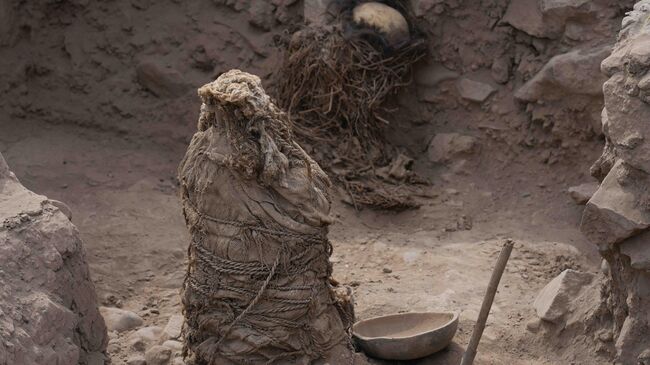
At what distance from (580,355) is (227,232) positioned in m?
2.10

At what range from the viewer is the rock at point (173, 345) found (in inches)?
211

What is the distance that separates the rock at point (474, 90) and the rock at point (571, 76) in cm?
41

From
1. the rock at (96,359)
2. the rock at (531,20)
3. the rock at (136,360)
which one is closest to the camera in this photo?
the rock at (96,359)

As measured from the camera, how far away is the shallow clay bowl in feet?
17.3

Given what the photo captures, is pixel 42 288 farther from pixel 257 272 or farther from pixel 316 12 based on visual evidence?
pixel 316 12

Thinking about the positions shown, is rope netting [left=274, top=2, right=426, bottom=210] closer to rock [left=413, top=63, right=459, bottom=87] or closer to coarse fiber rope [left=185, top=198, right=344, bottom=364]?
rock [left=413, top=63, right=459, bottom=87]

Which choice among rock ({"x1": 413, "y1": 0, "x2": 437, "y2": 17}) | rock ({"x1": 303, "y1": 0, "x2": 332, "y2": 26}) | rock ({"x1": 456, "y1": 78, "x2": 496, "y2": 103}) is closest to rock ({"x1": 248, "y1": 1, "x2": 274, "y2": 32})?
rock ({"x1": 303, "y1": 0, "x2": 332, "y2": 26})

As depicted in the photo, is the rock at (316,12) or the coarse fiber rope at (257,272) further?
the rock at (316,12)

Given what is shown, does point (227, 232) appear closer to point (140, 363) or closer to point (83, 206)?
point (140, 363)

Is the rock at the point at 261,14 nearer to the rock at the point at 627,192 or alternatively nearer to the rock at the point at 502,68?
the rock at the point at 502,68

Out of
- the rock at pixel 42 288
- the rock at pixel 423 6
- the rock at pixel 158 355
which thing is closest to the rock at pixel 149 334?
the rock at pixel 158 355

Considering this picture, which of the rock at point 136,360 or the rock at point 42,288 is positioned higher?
the rock at point 42,288

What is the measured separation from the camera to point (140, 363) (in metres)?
5.25

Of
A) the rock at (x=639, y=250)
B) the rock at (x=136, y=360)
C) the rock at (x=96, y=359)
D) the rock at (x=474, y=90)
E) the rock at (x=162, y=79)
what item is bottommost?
the rock at (x=136, y=360)
